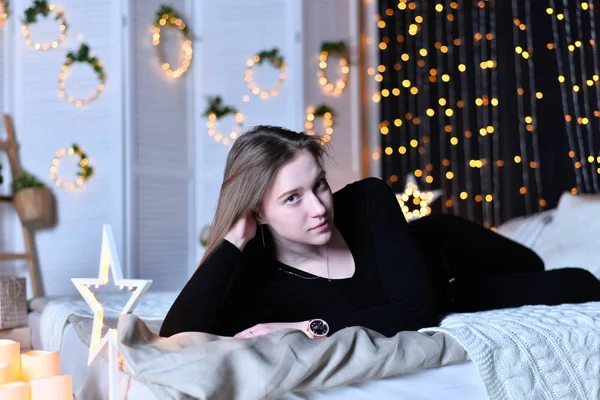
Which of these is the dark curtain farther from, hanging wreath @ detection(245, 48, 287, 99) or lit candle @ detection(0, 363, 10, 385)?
lit candle @ detection(0, 363, 10, 385)

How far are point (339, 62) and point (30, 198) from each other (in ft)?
7.07

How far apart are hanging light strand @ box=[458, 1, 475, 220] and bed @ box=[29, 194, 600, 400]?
2.00 m

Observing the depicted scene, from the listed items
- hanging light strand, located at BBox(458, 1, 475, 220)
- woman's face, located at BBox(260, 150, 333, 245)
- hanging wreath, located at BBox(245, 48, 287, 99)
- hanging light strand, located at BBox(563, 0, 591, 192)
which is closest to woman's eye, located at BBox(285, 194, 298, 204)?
woman's face, located at BBox(260, 150, 333, 245)

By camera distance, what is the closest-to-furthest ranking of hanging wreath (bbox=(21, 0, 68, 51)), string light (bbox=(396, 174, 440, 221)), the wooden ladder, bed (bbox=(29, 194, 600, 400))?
bed (bbox=(29, 194, 600, 400)), the wooden ladder, hanging wreath (bbox=(21, 0, 68, 51)), string light (bbox=(396, 174, 440, 221))

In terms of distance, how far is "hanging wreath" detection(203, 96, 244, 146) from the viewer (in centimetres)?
427

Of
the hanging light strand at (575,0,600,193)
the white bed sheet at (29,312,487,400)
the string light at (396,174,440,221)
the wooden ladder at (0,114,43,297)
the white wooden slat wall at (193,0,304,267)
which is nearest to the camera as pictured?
the white bed sheet at (29,312,487,400)

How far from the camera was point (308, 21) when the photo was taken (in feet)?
14.6

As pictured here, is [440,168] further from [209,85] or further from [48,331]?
[48,331]

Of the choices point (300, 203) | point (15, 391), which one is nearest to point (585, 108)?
point (300, 203)

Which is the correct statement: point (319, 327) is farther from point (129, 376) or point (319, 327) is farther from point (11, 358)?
point (11, 358)

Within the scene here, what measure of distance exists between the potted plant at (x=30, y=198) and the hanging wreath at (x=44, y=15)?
28.0 inches

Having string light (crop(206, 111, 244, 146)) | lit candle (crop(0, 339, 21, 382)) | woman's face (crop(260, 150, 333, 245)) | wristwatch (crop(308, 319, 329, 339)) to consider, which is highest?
string light (crop(206, 111, 244, 146))

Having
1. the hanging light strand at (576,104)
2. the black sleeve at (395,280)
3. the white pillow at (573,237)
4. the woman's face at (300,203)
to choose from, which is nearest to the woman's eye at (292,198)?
the woman's face at (300,203)

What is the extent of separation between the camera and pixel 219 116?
4281mm
